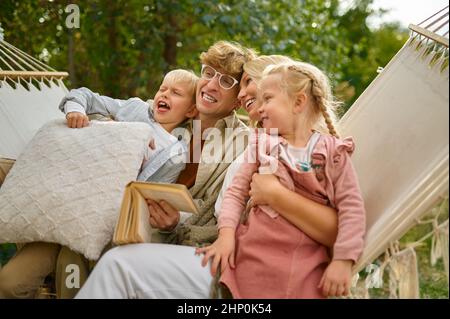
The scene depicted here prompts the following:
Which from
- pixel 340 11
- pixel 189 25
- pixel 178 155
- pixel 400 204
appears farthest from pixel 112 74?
pixel 400 204

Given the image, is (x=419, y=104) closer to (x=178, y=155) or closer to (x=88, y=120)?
(x=178, y=155)

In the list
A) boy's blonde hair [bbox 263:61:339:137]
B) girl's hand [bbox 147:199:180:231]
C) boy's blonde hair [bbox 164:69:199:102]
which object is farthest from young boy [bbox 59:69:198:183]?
boy's blonde hair [bbox 263:61:339:137]

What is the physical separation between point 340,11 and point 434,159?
4201 millimetres

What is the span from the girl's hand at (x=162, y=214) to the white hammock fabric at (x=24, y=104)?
686 millimetres

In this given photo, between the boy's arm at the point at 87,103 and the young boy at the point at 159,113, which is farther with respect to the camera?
the boy's arm at the point at 87,103

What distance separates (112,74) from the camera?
179 inches

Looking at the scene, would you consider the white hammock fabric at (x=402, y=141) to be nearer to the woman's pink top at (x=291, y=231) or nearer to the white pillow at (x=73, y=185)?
the woman's pink top at (x=291, y=231)

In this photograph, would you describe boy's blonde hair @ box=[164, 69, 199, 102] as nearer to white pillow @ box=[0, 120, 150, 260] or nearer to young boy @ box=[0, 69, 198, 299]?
young boy @ box=[0, 69, 198, 299]

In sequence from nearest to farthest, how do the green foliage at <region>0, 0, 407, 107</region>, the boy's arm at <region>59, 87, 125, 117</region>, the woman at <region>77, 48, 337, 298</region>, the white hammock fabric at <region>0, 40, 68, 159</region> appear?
the woman at <region>77, 48, 337, 298</region> < the boy's arm at <region>59, 87, 125, 117</region> < the white hammock fabric at <region>0, 40, 68, 159</region> < the green foliage at <region>0, 0, 407, 107</region>

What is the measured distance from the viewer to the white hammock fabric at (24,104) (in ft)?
8.09

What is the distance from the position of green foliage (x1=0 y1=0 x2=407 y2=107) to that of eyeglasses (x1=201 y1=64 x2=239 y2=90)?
1.68 m

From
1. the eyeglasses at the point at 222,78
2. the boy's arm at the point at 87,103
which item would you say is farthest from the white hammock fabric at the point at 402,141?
the boy's arm at the point at 87,103

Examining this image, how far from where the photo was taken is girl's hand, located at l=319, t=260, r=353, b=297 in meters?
1.67

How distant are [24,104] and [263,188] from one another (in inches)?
48.5
